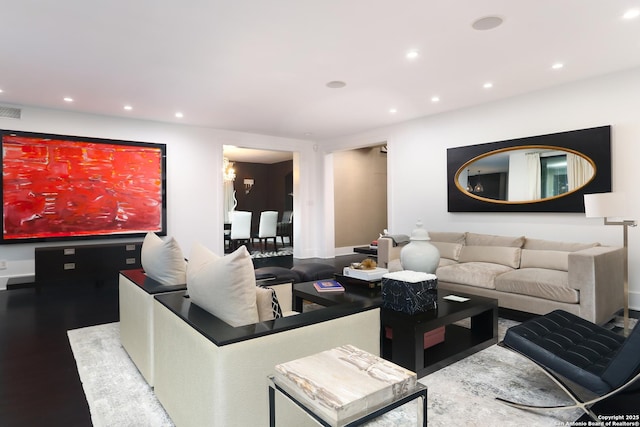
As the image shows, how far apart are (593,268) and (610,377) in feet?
5.68

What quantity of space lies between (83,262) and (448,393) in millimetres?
5233

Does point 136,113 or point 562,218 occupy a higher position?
point 136,113

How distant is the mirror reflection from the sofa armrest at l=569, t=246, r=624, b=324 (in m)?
1.32

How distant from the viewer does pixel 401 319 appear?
227 cm

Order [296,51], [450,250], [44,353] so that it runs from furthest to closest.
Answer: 1. [450,250]
2. [296,51]
3. [44,353]

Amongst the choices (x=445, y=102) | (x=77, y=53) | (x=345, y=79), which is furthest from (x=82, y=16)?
(x=445, y=102)

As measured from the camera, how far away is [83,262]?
5227 mm

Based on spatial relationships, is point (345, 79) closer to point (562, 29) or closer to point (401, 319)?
point (562, 29)

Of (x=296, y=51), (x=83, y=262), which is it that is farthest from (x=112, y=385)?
(x=83, y=262)

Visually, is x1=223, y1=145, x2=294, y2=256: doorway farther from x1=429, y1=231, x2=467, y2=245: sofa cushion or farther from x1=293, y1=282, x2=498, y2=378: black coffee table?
x1=293, y1=282, x2=498, y2=378: black coffee table

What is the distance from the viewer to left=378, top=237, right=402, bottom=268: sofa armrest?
5.04 meters

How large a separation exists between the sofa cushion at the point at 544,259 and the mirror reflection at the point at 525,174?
965mm

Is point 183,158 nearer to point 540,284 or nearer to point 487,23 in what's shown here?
point 487,23

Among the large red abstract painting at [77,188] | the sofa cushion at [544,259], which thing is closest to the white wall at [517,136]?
the sofa cushion at [544,259]
